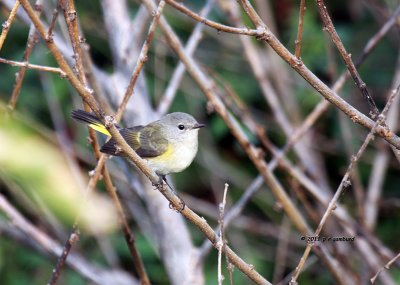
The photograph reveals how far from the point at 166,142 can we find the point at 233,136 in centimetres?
180

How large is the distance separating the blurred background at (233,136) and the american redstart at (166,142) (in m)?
0.15

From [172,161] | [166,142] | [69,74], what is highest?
[166,142]

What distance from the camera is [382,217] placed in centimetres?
535

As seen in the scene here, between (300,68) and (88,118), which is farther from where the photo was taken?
(88,118)

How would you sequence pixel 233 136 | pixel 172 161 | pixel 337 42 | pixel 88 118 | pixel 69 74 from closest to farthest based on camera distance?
pixel 69 74
pixel 337 42
pixel 88 118
pixel 172 161
pixel 233 136

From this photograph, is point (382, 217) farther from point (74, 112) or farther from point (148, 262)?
point (74, 112)

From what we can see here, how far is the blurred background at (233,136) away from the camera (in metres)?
4.15

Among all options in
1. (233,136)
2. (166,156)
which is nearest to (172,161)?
(166,156)

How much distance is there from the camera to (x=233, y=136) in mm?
5336

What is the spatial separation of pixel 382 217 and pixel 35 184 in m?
3.77

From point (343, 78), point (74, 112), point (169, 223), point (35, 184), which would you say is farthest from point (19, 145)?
point (343, 78)

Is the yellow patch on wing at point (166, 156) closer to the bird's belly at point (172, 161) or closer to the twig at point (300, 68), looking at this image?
the bird's belly at point (172, 161)

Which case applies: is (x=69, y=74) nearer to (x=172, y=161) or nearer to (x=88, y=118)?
(x=88, y=118)

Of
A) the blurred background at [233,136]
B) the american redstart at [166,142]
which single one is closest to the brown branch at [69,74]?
the american redstart at [166,142]
